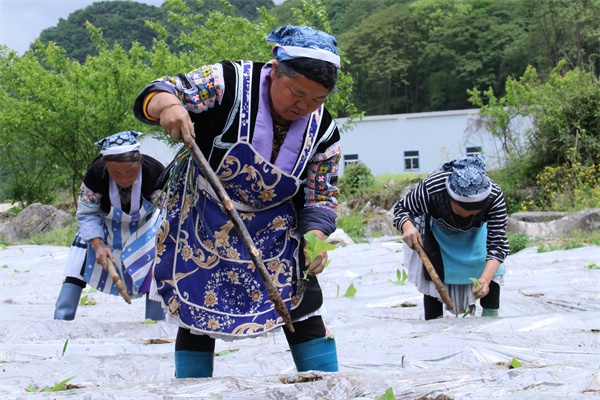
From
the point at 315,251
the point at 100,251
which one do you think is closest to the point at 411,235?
the point at 100,251

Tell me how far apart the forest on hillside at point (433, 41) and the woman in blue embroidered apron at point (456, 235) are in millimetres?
38793

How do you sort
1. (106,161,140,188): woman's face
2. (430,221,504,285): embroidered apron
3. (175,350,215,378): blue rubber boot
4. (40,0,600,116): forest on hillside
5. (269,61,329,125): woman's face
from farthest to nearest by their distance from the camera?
(40,0,600,116): forest on hillside, (430,221,504,285): embroidered apron, (106,161,140,188): woman's face, (175,350,215,378): blue rubber boot, (269,61,329,125): woman's face

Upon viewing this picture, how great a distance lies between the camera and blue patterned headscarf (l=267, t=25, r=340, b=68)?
2.26m

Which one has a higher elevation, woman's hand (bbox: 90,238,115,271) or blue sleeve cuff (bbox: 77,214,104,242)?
blue sleeve cuff (bbox: 77,214,104,242)

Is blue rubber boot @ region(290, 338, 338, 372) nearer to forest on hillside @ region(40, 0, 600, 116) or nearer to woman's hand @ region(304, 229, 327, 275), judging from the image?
woman's hand @ region(304, 229, 327, 275)

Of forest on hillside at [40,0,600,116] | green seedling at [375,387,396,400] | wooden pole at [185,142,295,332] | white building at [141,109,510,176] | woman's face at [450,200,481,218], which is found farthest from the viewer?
forest on hillside at [40,0,600,116]

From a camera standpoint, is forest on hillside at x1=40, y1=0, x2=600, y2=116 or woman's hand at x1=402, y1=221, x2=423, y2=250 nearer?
woman's hand at x1=402, y1=221, x2=423, y2=250

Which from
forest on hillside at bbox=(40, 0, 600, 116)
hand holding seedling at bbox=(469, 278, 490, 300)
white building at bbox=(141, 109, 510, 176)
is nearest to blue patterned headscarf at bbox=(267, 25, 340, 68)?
hand holding seedling at bbox=(469, 278, 490, 300)

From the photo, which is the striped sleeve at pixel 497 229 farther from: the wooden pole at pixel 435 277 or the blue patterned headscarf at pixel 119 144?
the blue patterned headscarf at pixel 119 144

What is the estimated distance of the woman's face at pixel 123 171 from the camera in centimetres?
427

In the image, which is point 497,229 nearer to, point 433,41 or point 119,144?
point 119,144

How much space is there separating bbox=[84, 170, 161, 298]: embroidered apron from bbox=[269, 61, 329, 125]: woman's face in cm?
238

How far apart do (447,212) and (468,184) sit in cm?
31

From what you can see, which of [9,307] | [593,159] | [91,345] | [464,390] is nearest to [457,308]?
[91,345]
